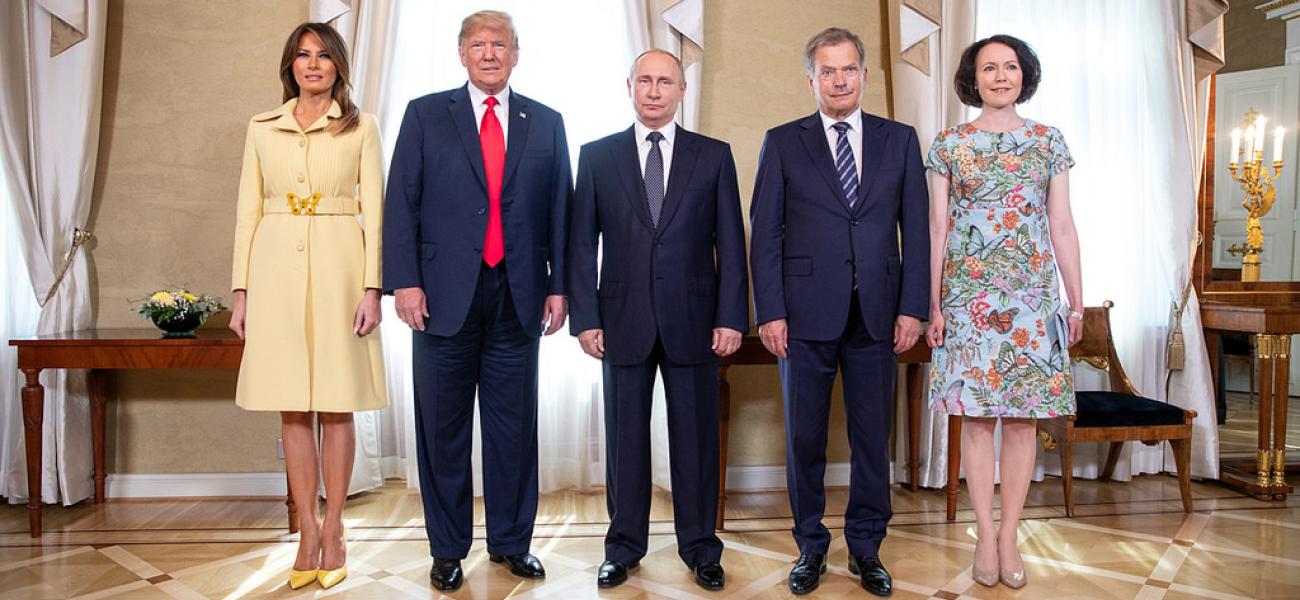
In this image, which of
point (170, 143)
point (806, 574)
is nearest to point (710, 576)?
point (806, 574)

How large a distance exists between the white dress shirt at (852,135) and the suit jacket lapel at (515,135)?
904 mm

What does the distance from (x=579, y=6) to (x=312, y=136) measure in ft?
5.06

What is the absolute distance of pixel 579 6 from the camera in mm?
3834

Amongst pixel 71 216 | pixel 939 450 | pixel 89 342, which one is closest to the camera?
pixel 89 342

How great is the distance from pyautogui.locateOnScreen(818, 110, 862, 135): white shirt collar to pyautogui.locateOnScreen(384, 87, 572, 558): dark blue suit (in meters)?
0.80

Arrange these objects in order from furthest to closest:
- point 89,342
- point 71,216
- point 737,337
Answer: point 71,216, point 89,342, point 737,337

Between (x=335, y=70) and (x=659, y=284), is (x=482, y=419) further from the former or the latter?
(x=335, y=70)

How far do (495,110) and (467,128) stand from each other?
0.11 meters

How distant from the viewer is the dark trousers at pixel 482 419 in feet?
8.80

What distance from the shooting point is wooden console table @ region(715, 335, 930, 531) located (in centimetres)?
336

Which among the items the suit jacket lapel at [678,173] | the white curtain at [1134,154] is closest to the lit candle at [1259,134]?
the white curtain at [1134,154]

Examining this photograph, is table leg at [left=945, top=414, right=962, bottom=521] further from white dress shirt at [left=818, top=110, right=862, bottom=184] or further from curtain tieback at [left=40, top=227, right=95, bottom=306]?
curtain tieback at [left=40, top=227, right=95, bottom=306]

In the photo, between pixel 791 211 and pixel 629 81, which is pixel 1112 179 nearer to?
pixel 791 211

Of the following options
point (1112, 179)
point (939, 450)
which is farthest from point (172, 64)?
point (1112, 179)
